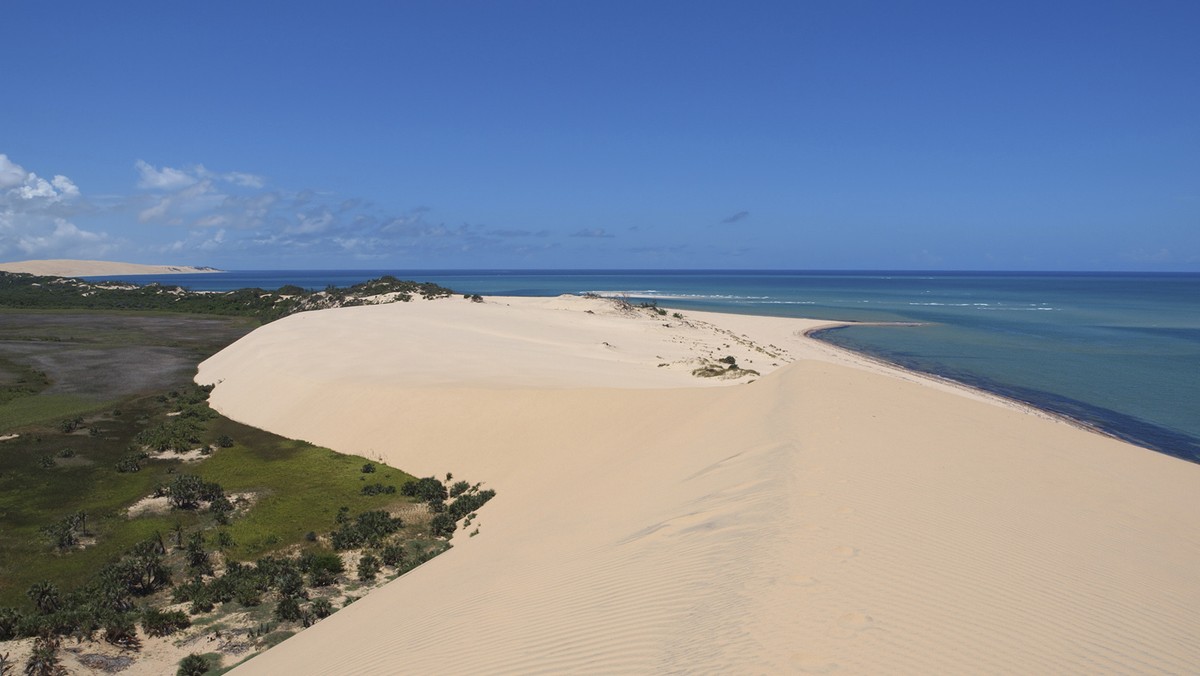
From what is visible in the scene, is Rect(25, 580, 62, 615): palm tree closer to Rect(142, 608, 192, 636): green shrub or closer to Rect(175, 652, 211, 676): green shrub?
Rect(142, 608, 192, 636): green shrub

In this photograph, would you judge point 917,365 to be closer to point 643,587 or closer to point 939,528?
point 939,528

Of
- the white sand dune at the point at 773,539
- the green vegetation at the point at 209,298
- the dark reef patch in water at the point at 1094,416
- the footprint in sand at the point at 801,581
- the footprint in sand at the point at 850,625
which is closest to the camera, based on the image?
the footprint in sand at the point at 850,625

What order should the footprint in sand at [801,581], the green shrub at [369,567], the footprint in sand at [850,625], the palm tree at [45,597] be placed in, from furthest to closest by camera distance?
the green shrub at [369,567]
the palm tree at [45,597]
the footprint in sand at [801,581]
the footprint in sand at [850,625]

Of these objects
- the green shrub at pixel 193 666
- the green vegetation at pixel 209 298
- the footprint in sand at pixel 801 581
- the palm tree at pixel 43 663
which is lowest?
the green shrub at pixel 193 666

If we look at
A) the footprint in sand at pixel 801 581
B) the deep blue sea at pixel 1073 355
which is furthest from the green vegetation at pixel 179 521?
the deep blue sea at pixel 1073 355

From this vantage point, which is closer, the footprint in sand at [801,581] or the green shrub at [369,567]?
the footprint in sand at [801,581]

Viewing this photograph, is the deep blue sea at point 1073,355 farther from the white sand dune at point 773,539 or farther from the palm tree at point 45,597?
the palm tree at point 45,597

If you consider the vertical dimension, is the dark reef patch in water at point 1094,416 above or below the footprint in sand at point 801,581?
below

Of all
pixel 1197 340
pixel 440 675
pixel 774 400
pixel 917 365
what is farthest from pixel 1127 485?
pixel 1197 340
